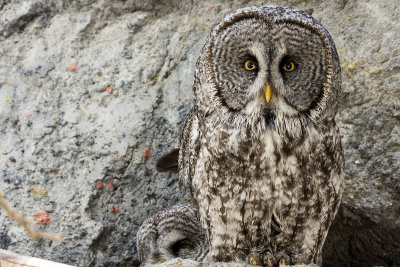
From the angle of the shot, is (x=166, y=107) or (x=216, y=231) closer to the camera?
(x=216, y=231)

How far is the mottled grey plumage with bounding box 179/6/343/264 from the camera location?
206 centimetres

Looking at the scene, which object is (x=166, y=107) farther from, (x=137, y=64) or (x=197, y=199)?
(x=197, y=199)

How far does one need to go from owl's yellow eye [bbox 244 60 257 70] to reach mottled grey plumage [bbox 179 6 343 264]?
14 millimetres

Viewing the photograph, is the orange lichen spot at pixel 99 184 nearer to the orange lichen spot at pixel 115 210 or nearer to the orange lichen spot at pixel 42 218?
the orange lichen spot at pixel 115 210

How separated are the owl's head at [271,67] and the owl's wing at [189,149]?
0.18m

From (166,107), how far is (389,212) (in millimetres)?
1252

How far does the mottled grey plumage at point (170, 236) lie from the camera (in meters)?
2.48

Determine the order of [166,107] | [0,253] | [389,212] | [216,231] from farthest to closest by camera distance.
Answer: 1. [166,107]
2. [389,212]
3. [216,231]
4. [0,253]

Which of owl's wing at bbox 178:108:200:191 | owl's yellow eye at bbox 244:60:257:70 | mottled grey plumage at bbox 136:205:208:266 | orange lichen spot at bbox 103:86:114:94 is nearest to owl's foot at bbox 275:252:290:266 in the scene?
mottled grey plumage at bbox 136:205:208:266

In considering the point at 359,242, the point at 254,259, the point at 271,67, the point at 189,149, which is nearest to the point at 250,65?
the point at 271,67

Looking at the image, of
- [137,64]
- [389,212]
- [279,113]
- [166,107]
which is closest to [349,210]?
[389,212]

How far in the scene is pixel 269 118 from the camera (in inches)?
82.4

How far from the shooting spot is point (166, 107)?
2840 millimetres

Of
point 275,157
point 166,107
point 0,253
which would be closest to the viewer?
point 0,253
